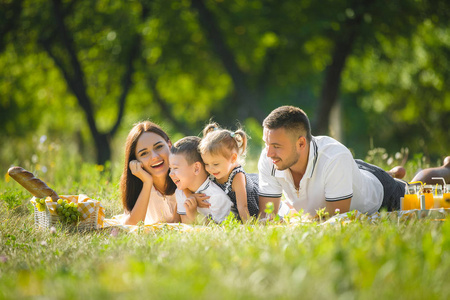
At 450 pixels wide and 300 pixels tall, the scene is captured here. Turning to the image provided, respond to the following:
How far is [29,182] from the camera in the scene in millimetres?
4855

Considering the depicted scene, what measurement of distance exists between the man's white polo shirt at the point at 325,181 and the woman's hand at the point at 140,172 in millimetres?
1245

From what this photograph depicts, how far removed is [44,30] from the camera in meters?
14.9

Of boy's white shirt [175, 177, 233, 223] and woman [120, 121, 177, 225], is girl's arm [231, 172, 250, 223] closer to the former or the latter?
boy's white shirt [175, 177, 233, 223]

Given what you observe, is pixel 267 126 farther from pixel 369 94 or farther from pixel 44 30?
pixel 369 94

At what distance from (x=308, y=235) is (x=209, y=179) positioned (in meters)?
2.14

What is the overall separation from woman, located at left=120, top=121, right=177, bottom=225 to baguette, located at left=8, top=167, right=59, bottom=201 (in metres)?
0.92

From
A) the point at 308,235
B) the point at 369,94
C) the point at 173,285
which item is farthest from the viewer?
the point at 369,94

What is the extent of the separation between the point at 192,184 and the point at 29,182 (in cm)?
163

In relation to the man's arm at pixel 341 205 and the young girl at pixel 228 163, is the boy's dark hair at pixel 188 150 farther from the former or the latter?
the man's arm at pixel 341 205

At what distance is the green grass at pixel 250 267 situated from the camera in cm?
217

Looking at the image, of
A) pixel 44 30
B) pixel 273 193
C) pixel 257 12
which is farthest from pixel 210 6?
pixel 273 193

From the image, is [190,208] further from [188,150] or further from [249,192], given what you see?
[249,192]

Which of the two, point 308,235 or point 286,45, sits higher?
point 286,45

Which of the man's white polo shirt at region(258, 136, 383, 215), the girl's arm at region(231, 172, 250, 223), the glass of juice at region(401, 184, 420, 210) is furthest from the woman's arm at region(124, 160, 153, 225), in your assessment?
the glass of juice at region(401, 184, 420, 210)
